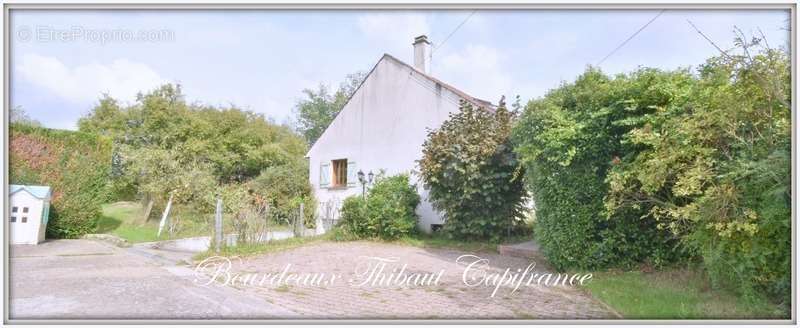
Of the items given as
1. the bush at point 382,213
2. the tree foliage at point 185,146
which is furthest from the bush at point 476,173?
the tree foliage at point 185,146

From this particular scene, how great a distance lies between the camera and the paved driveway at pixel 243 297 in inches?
139

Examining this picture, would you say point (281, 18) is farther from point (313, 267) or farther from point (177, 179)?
point (177, 179)

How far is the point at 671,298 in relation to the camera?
12.8 ft

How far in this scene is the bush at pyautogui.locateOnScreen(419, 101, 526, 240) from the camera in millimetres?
8234

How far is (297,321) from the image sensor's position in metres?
3.31

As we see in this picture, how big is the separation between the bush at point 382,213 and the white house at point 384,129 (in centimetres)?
102

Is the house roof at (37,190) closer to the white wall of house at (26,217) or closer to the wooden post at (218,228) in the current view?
the white wall of house at (26,217)

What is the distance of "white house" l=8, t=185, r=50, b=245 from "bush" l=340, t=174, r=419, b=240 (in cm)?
550

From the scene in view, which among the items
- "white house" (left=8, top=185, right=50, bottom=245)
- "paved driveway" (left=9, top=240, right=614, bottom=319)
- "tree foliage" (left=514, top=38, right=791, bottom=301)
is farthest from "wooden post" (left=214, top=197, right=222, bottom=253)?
"tree foliage" (left=514, top=38, right=791, bottom=301)

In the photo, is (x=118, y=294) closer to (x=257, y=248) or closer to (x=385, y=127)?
(x=257, y=248)

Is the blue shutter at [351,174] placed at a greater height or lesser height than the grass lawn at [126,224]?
greater

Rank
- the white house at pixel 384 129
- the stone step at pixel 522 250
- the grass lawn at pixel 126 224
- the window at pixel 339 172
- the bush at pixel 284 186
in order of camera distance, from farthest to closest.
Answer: the bush at pixel 284 186 → the window at pixel 339 172 → the white house at pixel 384 129 → the grass lawn at pixel 126 224 → the stone step at pixel 522 250

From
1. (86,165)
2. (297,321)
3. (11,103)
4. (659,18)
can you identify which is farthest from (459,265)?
(86,165)

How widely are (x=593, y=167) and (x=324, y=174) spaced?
31.5 feet
